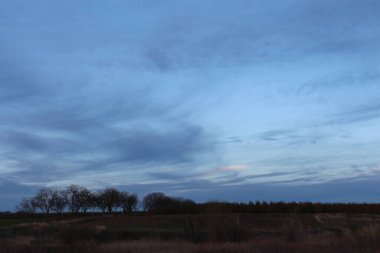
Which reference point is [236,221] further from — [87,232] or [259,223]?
[259,223]

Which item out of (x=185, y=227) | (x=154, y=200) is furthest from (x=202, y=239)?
(x=154, y=200)

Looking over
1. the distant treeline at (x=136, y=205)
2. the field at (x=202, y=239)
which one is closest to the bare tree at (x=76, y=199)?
the distant treeline at (x=136, y=205)

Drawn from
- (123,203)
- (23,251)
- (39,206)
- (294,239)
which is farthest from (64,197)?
(23,251)

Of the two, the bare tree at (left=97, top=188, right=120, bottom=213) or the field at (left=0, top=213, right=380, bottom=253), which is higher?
the bare tree at (left=97, top=188, right=120, bottom=213)

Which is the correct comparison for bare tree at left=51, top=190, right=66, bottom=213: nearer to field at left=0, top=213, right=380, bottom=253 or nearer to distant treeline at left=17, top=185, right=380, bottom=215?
distant treeline at left=17, top=185, right=380, bottom=215

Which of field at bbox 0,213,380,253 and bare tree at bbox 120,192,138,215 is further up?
bare tree at bbox 120,192,138,215

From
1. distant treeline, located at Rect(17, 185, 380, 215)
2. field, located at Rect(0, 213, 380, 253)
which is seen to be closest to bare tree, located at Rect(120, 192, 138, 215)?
distant treeline, located at Rect(17, 185, 380, 215)

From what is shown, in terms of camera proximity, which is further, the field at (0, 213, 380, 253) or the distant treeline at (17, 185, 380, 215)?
the distant treeline at (17, 185, 380, 215)

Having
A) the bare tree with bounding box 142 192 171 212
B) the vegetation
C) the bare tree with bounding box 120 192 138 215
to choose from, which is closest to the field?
the vegetation

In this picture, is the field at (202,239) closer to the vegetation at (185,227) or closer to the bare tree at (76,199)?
the vegetation at (185,227)

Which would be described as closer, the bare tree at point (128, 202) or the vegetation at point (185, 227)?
the vegetation at point (185, 227)

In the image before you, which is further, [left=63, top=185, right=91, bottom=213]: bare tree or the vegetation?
[left=63, top=185, right=91, bottom=213]: bare tree

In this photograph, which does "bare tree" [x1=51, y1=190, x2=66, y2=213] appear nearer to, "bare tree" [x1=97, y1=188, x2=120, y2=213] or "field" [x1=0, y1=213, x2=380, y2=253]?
"bare tree" [x1=97, y1=188, x2=120, y2=213]

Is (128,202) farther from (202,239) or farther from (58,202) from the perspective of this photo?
(202,239)
